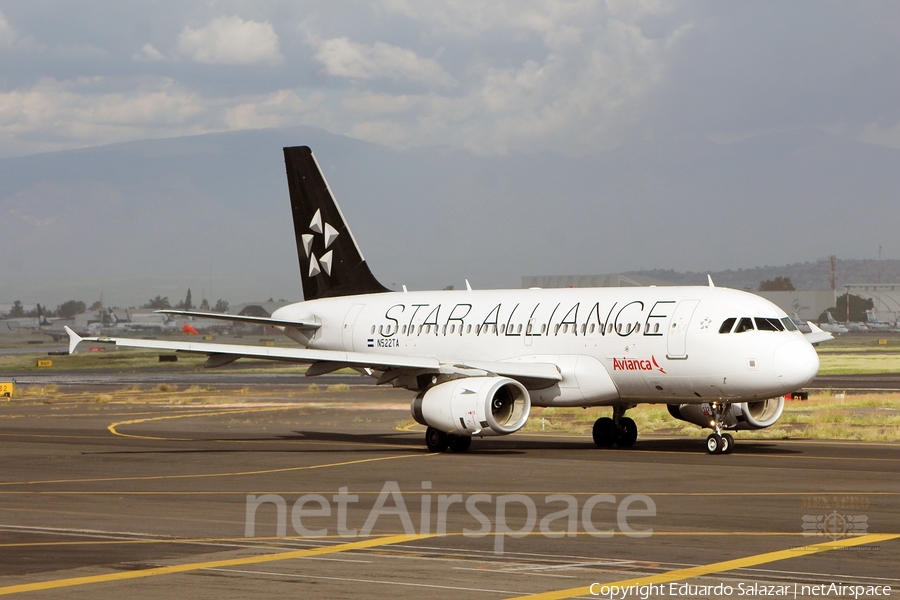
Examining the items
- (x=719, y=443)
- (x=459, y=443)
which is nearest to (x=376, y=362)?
(x=459, y=443)

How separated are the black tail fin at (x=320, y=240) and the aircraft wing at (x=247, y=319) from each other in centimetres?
193

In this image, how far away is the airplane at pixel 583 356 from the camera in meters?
29.2

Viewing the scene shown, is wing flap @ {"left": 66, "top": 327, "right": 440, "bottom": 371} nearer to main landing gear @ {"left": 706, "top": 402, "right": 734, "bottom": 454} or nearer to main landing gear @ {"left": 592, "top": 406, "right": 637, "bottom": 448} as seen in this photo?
main landing gear @ {"left": 592, "top": 406, "right": 637, "bottom": 448}

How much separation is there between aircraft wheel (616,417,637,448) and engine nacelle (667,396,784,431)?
1.18 metres

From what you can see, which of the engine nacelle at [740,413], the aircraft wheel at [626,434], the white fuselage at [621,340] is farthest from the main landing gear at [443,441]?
the engine nacelle at [740,413]

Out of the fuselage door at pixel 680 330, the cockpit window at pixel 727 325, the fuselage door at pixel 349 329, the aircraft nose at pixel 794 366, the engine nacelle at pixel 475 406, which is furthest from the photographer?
the fuselage door at pixel 349 329

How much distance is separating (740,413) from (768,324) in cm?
327

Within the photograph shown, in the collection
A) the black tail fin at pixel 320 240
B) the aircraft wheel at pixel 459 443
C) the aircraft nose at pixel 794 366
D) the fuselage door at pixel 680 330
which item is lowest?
the aircraft wheel at pixel 459 443

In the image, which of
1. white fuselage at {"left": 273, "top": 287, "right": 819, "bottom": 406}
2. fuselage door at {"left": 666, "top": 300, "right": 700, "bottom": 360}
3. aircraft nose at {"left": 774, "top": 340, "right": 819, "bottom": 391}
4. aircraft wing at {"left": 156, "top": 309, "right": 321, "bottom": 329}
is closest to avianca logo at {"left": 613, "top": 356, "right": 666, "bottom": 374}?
white fuselage at {"left": 273, "top": 287, "right": 819, "bottom": 406}

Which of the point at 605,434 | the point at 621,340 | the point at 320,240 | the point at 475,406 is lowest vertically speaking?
the point at 605,434

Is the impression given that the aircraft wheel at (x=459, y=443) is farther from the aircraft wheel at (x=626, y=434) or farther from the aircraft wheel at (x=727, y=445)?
the aircraft wheel at (x=727, y=445)

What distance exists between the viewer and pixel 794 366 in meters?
28.3

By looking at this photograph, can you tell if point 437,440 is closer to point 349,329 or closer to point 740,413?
point 740,413

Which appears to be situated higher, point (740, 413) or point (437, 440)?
point (740, 413)
